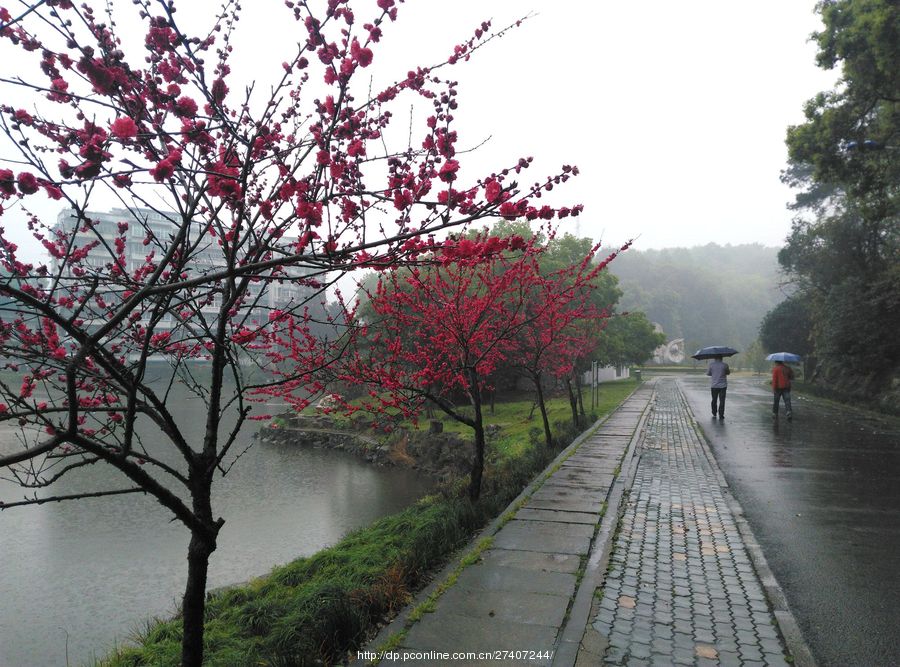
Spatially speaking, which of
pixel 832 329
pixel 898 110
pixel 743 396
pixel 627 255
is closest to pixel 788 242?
pixel 743 396

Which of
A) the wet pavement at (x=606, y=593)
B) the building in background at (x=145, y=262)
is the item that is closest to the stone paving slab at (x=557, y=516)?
the wet pavement at (x=606, y=593)

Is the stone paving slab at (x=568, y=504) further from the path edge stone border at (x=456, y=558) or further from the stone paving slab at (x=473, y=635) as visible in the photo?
the stone paving slab at (x=473, y=635)

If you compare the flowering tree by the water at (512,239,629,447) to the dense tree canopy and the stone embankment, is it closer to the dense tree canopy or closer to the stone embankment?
the stone embankment

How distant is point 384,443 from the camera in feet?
74.9

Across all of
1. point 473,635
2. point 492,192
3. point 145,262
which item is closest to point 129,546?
point 145,262

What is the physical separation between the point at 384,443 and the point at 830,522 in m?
17.3

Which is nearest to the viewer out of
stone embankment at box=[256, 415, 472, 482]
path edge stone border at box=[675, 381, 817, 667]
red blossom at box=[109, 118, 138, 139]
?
red blossom at box=[109, 118, 138, 139]

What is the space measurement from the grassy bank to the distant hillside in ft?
261

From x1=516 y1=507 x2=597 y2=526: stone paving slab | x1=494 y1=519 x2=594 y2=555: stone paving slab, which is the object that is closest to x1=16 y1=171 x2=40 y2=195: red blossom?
x1=494 y1=519 x2=594 y2=555: stone paving slab

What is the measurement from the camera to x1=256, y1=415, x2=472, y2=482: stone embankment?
20141 mm

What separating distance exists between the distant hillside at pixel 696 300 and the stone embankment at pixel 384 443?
6395cm

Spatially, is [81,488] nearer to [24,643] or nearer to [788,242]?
[24,643]

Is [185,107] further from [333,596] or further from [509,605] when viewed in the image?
[509,605]

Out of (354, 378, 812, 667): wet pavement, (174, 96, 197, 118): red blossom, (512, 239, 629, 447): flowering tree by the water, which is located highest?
(174, 96, 197, 118): red blossom
